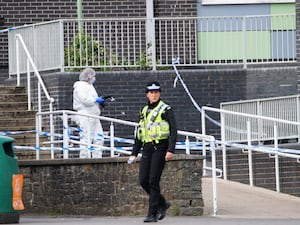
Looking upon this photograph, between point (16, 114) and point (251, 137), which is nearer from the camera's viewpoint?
point (251, 137)

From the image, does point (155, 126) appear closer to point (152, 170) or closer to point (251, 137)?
point (152, 170)

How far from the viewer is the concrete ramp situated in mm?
16219

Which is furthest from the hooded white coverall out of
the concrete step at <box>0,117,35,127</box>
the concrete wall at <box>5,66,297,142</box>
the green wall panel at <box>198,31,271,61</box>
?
the green wall panel at <box>198,31,271,61</box>

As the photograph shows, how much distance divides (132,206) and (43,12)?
9292 millimetres

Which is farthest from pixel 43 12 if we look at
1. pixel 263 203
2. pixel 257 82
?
pixel 263 203

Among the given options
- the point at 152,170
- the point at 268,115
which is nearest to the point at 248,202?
the point at 268,115

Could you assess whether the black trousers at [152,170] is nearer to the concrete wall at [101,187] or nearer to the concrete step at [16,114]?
the concrete wall at [101,187]

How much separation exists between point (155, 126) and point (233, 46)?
8038 millimetres

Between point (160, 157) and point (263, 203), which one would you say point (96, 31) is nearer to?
point (263, 203)

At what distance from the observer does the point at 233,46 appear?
72.4 ft

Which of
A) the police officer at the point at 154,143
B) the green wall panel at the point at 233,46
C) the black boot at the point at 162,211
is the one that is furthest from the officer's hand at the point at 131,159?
the green wall panel at the point at 233,46

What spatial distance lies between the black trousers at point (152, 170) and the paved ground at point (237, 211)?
0.30m

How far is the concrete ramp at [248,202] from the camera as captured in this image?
1622cm

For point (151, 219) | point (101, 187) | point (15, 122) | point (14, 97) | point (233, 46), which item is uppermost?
point (233, 46)
